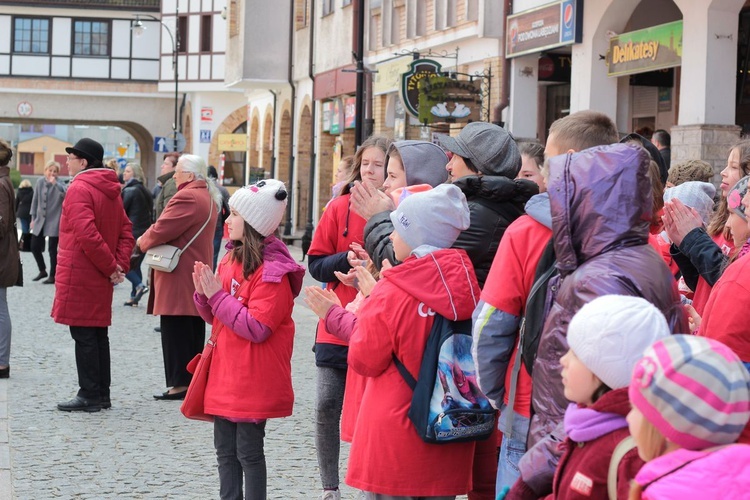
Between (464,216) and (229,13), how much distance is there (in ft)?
124

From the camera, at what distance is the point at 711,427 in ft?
8.67

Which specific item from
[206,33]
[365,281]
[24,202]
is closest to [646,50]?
[365,281]

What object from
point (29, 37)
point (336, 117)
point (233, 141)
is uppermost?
point (29, 37)

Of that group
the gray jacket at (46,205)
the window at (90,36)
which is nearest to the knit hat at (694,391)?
the gray jacket at (46,205)

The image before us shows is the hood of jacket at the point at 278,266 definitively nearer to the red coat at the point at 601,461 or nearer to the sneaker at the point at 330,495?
the sneaker at the point at 330,495

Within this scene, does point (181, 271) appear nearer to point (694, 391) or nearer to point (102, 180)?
point (102, 180)

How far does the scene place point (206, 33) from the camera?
49.3m

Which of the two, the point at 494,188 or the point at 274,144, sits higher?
the point at 274,144

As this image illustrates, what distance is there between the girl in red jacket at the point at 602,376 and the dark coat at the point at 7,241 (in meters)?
7.84

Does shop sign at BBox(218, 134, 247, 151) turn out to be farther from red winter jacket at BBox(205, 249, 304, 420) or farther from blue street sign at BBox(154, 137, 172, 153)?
red winter jacket at BBox(205, 249, 304, 420)

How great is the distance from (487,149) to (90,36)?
160 ft

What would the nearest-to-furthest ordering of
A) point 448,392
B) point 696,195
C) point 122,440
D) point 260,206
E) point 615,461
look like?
1. point 615,461
2. point 448,392
3. point 260,206
4. point 696,195
5. point 122,440

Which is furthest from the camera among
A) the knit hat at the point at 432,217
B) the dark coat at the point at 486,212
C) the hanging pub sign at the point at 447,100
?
the hanging pub sign at the point at 447,100

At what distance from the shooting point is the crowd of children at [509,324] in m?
2.78
